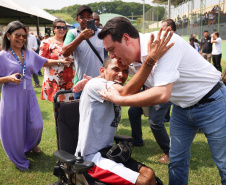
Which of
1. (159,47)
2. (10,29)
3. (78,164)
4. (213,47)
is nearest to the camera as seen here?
(159,47)

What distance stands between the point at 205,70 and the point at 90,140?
110 centimetres

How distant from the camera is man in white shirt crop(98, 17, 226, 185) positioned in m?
1.71

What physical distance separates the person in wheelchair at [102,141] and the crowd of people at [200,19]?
16739 millimetres

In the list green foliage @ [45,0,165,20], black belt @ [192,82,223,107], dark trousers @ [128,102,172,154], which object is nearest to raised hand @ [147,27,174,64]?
black belt @ [192,82,223,107]

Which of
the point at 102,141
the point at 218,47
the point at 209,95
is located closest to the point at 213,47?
the point at 218,47

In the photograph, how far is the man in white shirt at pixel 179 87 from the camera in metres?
1.71

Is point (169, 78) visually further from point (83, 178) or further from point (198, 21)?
point (198, 21)

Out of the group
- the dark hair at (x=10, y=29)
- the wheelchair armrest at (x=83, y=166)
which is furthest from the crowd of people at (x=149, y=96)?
the dark hair at (x=10, y=29)

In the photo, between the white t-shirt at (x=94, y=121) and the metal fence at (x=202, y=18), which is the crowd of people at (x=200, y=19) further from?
the white t-shirt at (x=94, y=121)

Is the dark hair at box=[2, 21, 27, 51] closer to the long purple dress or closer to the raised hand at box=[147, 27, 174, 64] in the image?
the long purple dress

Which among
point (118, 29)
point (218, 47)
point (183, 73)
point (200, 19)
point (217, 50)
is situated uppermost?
point (200, 19)

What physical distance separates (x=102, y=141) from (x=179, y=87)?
0.79 m

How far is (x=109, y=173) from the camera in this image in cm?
202

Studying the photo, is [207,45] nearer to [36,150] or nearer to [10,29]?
[36,150]
